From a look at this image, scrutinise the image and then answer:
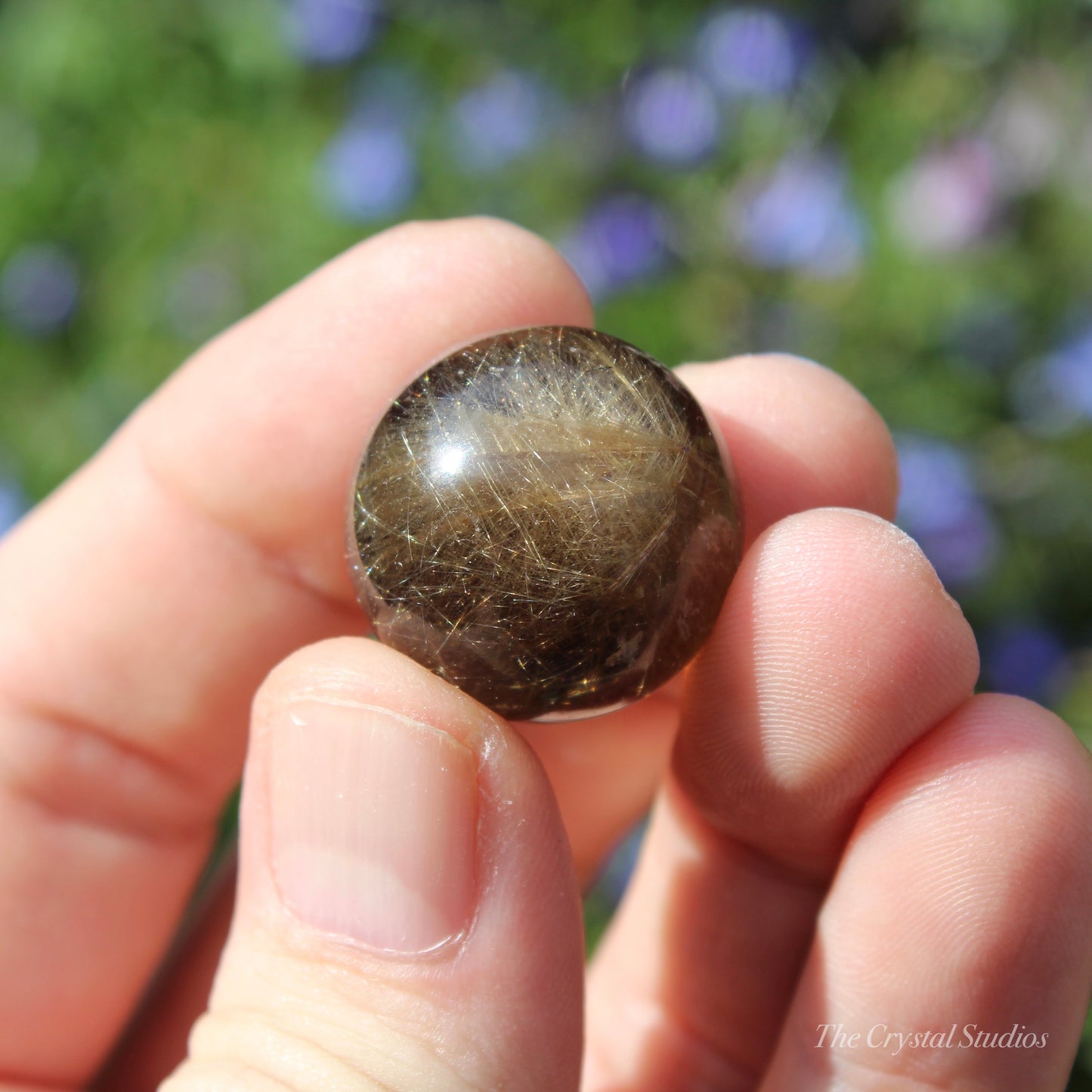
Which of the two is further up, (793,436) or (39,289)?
(793,436)

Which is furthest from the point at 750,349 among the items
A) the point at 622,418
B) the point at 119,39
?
the point at 119,39

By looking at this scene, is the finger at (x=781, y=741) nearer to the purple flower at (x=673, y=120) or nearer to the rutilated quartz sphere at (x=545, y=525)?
the rutilated quartz sphere at (x=545, y=525)

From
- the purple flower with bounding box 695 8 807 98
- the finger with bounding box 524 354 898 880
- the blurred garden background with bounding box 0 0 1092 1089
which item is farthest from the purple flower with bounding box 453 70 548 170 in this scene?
the finger with bounding box 524 354 898 880

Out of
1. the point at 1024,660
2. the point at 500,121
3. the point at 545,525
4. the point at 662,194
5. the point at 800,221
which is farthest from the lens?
the point at 500,121

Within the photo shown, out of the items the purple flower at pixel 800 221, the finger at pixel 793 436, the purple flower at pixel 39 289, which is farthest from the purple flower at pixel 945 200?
the purple flower at pixel 39 289

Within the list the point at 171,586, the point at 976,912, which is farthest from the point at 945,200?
the point at 171,586

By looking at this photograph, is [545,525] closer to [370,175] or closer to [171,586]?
[171,586]

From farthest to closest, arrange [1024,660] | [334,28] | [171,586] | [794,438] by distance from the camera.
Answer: [334,28] → [1024,660] → [171,586] → [794,438]

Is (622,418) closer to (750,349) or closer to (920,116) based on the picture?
(750,349)
